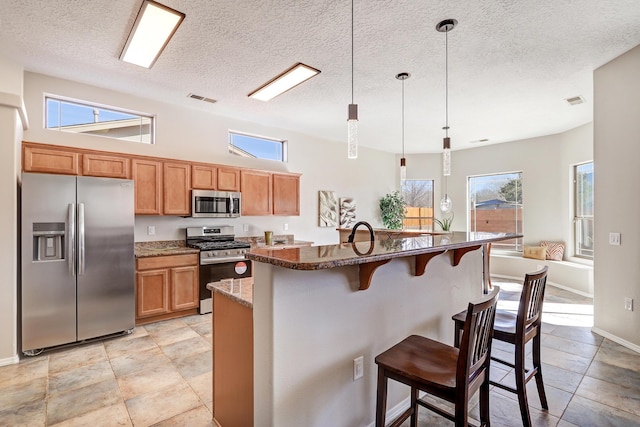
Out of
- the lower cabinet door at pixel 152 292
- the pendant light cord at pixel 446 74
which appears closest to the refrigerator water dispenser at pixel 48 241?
the lower cabinet door at pixel 152 292

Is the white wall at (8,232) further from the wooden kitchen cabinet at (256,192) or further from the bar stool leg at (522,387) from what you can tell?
the bar stool leg at (522,387)

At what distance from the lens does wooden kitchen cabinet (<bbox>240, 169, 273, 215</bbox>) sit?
4.93 metres

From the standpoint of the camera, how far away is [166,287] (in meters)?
3.90

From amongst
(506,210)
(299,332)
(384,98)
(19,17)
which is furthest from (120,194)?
(506,210)

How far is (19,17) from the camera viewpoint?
8.11ft

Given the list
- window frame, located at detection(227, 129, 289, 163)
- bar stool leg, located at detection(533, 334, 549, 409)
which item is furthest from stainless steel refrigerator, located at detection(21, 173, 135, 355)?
bar stool leg, located at detection(533, 334, 549, 409)

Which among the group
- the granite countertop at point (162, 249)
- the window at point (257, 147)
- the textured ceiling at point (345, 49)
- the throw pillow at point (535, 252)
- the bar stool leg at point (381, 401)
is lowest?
the bar stool leg at point (381, 401)

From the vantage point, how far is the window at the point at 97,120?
3713mm

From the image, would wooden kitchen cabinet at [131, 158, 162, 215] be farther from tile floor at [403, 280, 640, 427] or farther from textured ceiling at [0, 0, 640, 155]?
tile floor at [403, 280, 640, 427]

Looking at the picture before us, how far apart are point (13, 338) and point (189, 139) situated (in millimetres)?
3024

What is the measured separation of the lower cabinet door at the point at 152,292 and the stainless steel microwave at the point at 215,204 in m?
0.94

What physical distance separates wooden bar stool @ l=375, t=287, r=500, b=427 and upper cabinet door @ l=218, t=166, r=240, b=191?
3.73m

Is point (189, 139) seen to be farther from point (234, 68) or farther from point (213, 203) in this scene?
point (234, 68)

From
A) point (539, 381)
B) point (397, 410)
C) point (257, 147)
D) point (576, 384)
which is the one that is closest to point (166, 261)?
point (257, 147)
